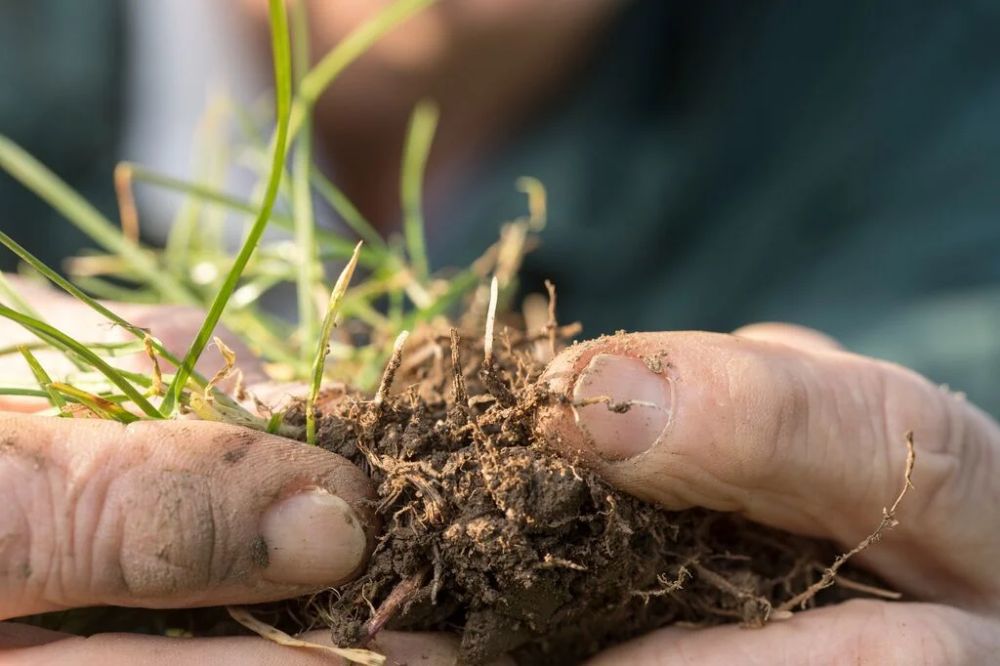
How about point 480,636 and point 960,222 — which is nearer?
point 480,636

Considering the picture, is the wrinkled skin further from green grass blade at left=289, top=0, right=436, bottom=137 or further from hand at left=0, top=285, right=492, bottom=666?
green grass blade at left=289, top=0, right=436, bottom=137

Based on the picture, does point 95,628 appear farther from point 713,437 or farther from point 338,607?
point 713,437

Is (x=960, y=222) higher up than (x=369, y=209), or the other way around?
(x=369, y=209)

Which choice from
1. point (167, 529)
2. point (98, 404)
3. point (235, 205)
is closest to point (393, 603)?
point (167, 529)

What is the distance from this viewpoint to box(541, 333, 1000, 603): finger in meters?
0.70

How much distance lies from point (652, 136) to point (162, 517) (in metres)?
1.82

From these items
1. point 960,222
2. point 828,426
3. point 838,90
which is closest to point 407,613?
point 828,426

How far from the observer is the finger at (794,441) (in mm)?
701

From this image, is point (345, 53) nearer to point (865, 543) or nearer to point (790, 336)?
point (790, 336)

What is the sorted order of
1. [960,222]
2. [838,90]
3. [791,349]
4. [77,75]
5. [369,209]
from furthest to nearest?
[369,209] < [77,75] < [838,90] < [960,222] < [791,349]

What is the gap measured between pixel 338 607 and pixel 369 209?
82.9 inches

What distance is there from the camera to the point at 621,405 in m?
0.67

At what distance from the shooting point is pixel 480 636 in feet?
2.27

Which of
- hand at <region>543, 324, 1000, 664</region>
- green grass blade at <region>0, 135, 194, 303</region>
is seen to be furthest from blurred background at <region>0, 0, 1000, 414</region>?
green grass blade at <region>0, 135, 194, 303</region>
